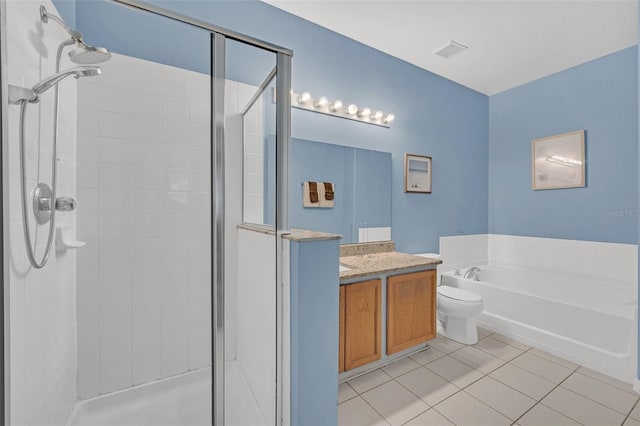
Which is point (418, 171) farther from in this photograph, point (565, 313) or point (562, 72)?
point (562, 72)

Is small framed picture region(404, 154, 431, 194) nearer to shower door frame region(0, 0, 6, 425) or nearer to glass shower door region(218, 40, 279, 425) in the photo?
glass shower door region(218, 40, 279, 425)

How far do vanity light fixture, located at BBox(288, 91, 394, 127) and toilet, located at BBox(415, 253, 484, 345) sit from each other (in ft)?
5.63

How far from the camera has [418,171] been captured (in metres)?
2.95

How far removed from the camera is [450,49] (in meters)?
2.62

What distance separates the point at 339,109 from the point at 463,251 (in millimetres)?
2305

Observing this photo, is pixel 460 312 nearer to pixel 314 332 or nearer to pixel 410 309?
pixel 410 309

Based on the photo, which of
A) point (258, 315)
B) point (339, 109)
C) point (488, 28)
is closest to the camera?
point (258, 315)

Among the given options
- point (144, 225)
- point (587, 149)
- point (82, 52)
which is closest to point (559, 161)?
point (587, 149)

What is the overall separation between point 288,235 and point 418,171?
213 cm

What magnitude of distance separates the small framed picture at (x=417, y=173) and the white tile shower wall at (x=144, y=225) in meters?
1.80

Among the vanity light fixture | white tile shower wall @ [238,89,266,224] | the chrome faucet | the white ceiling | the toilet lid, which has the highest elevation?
the white ceiling

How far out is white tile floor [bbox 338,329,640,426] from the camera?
1.55 meters

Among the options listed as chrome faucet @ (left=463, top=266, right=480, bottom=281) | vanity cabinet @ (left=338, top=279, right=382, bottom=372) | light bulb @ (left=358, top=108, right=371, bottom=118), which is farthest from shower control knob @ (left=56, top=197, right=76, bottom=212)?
chrome faucet @ (left=463, top=266, right=480, bottom=281)

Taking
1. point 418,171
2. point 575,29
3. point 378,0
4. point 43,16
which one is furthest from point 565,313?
point 43,16
